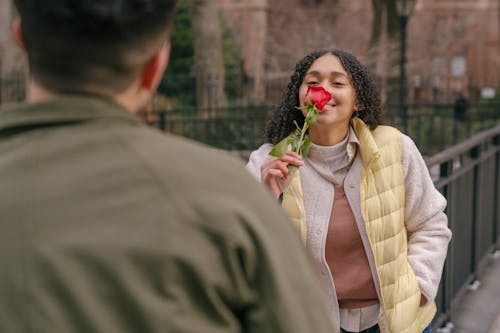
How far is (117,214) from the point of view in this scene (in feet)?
4.13

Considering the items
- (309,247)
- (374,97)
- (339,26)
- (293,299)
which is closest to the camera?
(293,299)

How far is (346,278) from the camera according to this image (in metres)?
3.11

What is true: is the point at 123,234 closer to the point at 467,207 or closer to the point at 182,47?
the point at 467,207

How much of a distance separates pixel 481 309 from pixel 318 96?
3989 mm

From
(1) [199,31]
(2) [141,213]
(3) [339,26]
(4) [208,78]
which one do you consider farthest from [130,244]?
(3) [339,26]

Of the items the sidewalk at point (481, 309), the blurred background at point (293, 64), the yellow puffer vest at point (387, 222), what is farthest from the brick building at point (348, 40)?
A: the yellow puffer vest at point (387, 222)

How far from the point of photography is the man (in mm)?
1246

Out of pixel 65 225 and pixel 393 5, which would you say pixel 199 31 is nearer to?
pixel 393 5

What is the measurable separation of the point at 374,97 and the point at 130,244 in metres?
2.28

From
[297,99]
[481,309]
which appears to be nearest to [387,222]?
[297,99]

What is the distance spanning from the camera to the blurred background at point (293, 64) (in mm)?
14703

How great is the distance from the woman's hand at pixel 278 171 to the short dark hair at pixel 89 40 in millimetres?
1486

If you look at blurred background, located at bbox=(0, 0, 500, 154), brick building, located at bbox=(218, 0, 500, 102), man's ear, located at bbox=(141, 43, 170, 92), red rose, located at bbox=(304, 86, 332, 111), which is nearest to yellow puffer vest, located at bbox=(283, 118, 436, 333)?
red rose, located at bbox=(304, 86, 332, 111)

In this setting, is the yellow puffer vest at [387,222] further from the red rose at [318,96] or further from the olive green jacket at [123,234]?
the olive green jacket at [123,234]
